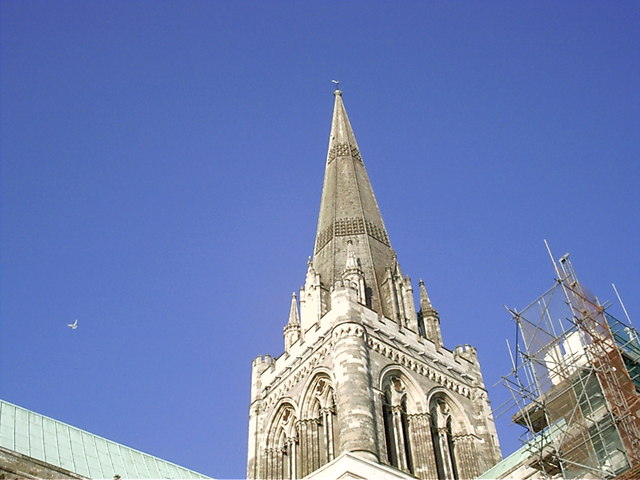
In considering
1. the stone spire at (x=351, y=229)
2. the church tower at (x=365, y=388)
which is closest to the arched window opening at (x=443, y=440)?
the church tower at (x=365, y=388)

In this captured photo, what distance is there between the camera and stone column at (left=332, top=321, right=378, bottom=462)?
76.0 ft

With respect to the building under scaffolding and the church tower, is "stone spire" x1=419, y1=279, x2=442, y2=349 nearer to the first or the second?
the church tower

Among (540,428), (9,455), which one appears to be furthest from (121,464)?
(540,428)

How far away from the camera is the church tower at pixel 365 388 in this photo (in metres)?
24.6

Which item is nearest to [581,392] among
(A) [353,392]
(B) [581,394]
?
(B) [581,394]

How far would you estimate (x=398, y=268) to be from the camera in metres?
32.2

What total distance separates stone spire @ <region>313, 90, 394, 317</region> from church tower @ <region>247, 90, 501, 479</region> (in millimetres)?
86

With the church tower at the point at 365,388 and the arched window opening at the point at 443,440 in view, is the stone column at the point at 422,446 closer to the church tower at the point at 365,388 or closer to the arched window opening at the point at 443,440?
the church tower at the point at 365,388

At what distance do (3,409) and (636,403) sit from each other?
53.1ft

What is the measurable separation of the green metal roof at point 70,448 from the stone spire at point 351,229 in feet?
33.4

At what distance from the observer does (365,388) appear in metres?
24.8

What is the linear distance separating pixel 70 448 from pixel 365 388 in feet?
29.3

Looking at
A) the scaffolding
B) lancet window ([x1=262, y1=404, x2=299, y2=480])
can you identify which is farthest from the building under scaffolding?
lancet window ([x1=262, y1=404, x2=299, y2=480])

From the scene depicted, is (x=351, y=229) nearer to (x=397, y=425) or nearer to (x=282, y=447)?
(x=282, y=447)
